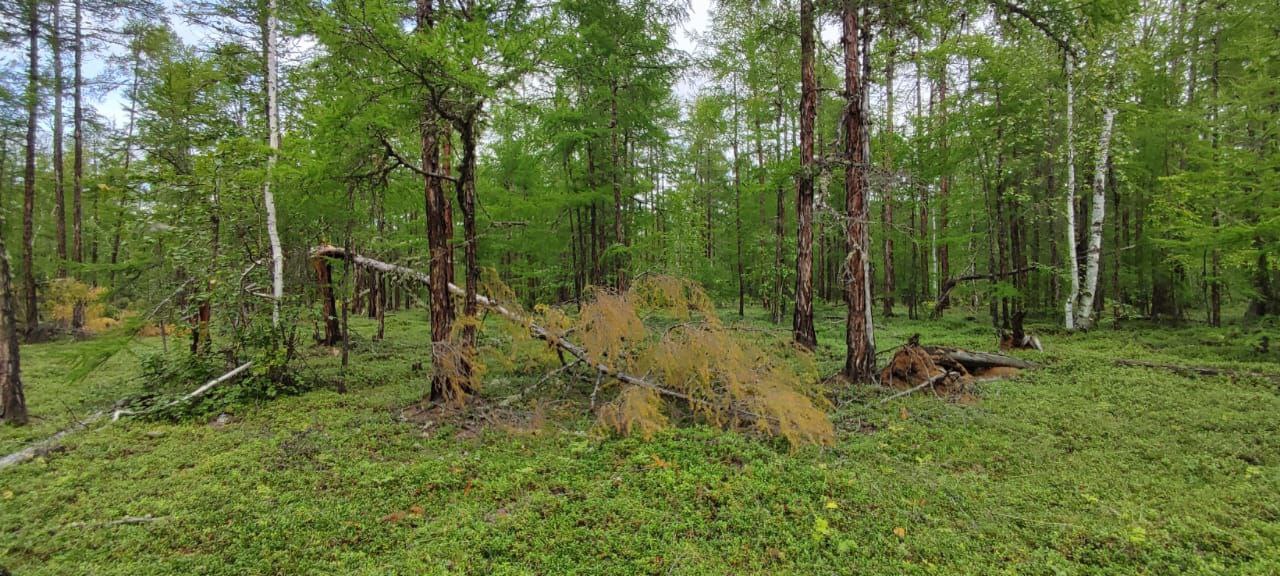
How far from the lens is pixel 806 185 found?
915 cm

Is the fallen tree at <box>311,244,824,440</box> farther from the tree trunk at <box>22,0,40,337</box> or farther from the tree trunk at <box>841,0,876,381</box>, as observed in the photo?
the tree trunk at <box>22,0,40,337</box>

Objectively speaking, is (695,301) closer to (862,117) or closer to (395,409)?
(862,117)

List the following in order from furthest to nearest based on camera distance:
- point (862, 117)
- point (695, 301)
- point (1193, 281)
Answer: point (1193, 281), point (862, 117), point (695, 301)

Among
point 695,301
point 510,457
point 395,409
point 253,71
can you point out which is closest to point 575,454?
point 510,457

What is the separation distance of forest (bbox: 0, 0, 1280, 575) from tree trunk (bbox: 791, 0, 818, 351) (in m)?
0.09

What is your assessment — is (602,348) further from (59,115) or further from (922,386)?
(59,115)

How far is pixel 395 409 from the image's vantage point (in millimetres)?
6875

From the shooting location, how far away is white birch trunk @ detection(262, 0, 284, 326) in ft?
26.7

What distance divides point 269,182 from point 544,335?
16.2ft

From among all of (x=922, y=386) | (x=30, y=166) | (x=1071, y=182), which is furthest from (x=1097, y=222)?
(x=30, y=166)

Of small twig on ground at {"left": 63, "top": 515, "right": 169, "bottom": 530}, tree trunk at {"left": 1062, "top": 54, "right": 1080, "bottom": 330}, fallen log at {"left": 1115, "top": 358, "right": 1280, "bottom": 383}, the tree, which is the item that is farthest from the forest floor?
tree trunk at {"left": 1062, "top": 54, "right": 1080, "bottom": 330}

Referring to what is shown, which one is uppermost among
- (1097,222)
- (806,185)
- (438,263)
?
(806,185)

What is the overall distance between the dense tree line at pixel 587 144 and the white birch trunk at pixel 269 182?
5 centimetres

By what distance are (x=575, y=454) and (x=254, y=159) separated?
26.5 feet
